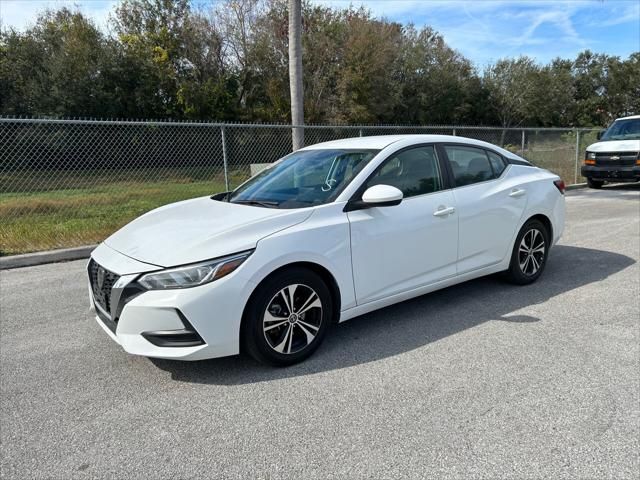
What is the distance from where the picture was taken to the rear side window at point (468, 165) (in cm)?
440

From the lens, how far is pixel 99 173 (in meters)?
10.8

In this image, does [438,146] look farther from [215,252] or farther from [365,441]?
[365,441]

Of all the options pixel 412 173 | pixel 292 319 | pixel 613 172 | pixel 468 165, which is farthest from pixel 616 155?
pixel 292 319

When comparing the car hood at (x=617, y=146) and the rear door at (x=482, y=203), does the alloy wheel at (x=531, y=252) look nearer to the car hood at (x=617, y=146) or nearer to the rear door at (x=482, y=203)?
the rear door at (x=482, y=203)

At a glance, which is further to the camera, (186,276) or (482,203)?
(482,203)

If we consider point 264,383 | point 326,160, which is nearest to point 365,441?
point 264,383

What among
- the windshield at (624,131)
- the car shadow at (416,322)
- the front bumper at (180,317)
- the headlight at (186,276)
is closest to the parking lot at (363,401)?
the car shadow at (416,322)

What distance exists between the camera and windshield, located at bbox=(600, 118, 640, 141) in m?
13.5

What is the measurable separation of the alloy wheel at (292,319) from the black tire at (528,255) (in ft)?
8.15

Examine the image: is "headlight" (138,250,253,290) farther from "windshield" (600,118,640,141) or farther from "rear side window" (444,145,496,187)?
"windshield" (600,118,640,141)

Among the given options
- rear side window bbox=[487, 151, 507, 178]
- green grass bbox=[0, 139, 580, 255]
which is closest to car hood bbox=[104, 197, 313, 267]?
rear side window bbox=[487, 151, 507, 178]

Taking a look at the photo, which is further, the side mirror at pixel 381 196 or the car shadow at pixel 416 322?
the side mirror at pixel 381 196

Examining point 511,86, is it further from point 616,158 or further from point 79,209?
point 79,209

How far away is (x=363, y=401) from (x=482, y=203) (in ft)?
7.79
